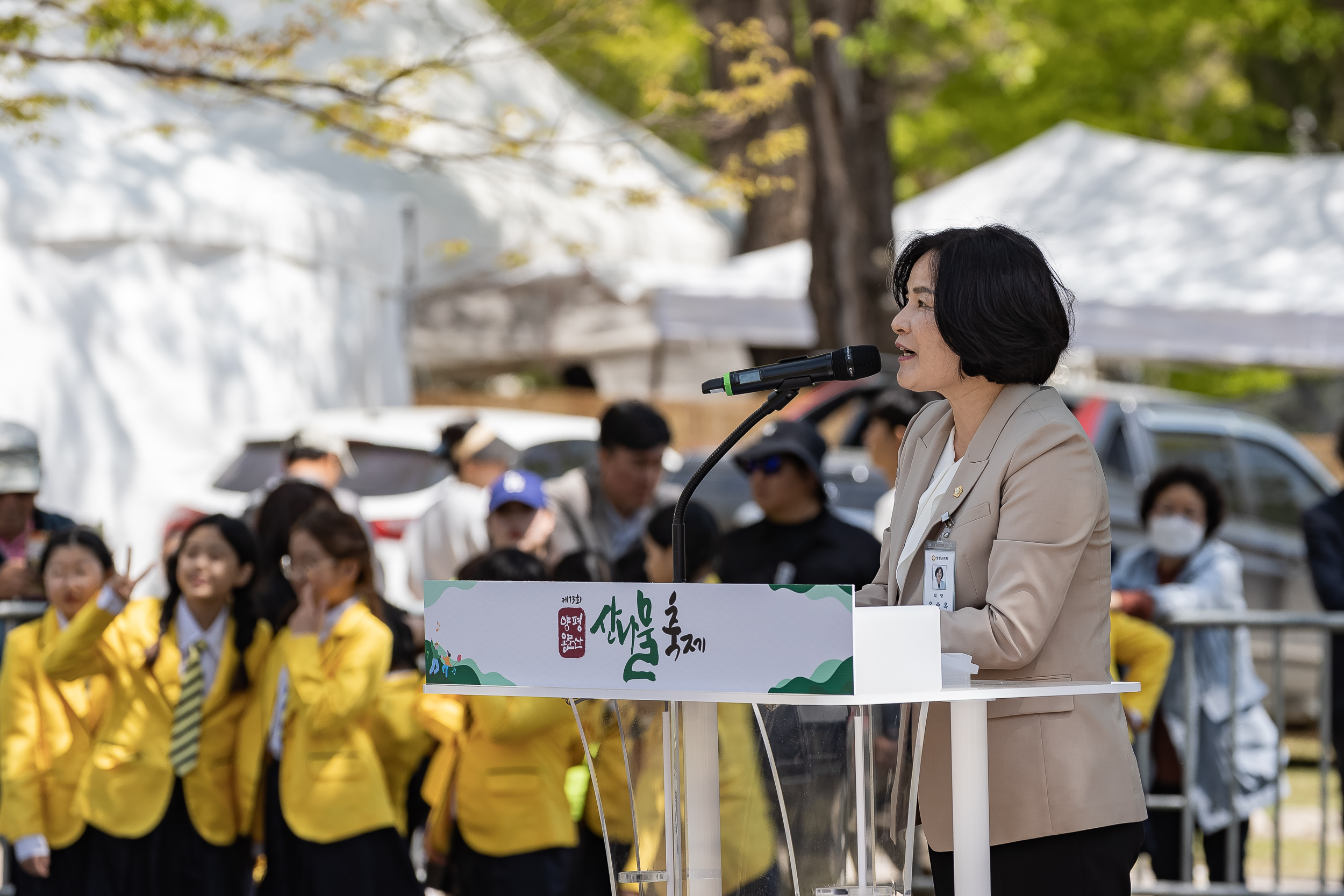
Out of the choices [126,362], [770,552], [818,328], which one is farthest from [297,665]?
[126,362]

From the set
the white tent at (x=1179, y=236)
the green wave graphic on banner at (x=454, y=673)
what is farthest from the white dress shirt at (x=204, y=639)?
the white tent at (x=1179, y=236)

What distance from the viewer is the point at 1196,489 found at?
6.10 meters

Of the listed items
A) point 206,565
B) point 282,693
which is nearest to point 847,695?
point 282,693

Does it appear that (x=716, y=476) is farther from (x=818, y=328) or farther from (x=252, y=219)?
(x=252, y=219)

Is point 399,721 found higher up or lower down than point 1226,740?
higher up

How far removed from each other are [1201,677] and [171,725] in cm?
365

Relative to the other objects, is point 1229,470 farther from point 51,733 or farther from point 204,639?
point 51,733

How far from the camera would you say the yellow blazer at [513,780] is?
15.5 ft

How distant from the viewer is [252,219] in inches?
472

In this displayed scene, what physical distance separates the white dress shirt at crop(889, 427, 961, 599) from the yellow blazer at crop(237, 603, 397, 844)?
7.28 ft

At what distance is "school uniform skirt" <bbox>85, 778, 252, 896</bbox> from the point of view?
489 cm

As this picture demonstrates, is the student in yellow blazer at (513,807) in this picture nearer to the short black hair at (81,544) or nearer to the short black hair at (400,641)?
the short black hair at (400,641)

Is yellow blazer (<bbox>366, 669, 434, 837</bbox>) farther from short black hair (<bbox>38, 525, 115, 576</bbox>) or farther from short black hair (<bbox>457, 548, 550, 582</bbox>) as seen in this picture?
short black hair (<bbox>38, 525, 115, 576</bbox>)

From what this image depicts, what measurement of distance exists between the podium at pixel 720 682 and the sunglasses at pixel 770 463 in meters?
2.77
